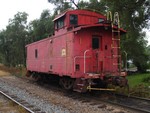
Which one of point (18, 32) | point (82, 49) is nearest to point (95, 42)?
point (82, 49)

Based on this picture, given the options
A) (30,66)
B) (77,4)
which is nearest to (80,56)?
(30,66)

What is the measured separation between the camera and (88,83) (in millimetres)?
12289

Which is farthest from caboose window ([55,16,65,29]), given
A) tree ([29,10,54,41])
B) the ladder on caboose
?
tree ([29,10,54,41])

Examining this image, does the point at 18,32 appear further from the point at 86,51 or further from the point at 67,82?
the point at 86,51

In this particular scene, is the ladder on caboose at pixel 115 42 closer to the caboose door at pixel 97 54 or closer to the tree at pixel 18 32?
the caboose door at pixel 97 54

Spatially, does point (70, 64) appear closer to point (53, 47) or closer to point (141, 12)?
point (53, 47)

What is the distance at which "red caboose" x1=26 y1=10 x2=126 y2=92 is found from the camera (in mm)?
12852

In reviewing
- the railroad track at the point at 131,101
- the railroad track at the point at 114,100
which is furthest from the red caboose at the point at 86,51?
the railroad track at the point at 131,101

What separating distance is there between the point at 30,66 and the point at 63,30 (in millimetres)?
7708

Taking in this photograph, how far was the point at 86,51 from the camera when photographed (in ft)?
42.1

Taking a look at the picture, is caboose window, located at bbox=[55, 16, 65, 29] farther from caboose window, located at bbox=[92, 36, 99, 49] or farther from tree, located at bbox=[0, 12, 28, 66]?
tree, located at bbox=[0, 12, 28, 66]

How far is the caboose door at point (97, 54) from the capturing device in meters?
13.4

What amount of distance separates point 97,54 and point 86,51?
897 millimetres

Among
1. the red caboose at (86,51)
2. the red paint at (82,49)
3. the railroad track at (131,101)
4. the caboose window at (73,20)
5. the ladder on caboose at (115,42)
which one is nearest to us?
the railroad track at (131,101)
